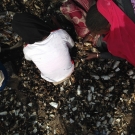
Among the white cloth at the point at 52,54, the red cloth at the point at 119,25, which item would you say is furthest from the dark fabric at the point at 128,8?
the white cloth at the point at 52,54

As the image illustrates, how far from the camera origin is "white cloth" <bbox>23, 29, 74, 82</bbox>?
127 centimetres

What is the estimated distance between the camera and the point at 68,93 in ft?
5.18

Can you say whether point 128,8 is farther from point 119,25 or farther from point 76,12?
point 76,12

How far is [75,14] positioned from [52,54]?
0.37 m

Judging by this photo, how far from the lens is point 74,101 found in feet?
5.11

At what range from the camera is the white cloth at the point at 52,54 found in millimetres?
1266

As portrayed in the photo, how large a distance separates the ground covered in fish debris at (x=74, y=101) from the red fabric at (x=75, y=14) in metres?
0.10

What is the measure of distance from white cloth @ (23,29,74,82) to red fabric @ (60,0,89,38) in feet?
0.63

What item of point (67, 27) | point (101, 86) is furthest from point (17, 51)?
point (101, 86)

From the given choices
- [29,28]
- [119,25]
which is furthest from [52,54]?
[119,25]

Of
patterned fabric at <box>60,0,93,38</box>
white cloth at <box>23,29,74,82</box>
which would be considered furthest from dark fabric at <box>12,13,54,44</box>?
patterned fabric at <box>60,0,93,38</box>

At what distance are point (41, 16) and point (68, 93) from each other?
0.53 m

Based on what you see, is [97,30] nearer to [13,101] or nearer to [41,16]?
[41,16]

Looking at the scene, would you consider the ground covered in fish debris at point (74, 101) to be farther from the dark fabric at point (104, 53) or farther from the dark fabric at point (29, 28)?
the dark fabric at point (29, 28)
